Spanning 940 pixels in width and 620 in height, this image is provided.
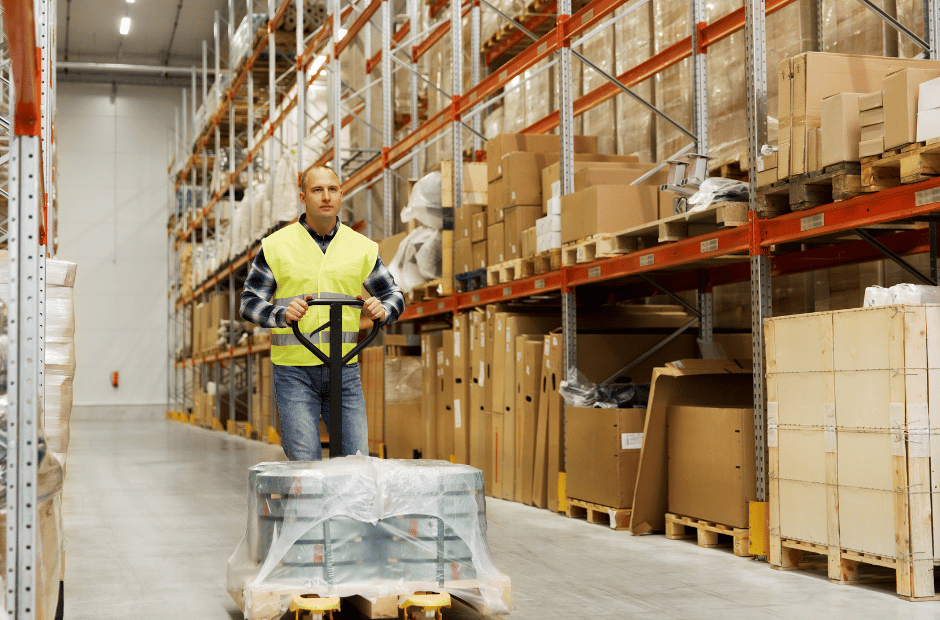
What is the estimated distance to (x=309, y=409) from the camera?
4.05 metres

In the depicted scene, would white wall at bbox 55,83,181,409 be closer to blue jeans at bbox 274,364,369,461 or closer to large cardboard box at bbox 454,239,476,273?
large cardboard box at bbox 454,239,476,273

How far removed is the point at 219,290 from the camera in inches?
896

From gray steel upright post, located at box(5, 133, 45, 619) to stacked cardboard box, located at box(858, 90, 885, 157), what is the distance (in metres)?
3.30

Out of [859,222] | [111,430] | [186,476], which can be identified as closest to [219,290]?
[111,430]

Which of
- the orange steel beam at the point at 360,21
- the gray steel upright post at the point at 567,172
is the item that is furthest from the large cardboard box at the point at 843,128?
the orange steel beam at the point at 360,21

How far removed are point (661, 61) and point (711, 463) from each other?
355cm

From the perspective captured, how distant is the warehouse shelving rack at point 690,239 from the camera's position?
4.99 m

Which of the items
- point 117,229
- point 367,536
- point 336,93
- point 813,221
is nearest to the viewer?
point 367,536

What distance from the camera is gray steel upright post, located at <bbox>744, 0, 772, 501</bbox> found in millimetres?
5176

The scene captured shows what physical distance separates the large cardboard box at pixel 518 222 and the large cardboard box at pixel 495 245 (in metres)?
0.16

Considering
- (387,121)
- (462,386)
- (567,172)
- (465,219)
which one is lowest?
(462,386)

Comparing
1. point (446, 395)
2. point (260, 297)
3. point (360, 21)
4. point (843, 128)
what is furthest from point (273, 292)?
point (360, 21)

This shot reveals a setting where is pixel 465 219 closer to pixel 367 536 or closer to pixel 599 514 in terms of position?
pixel 599 514

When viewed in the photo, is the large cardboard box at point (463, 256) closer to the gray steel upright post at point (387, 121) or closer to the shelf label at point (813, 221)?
the gray steel upright post at point (387, 121)
